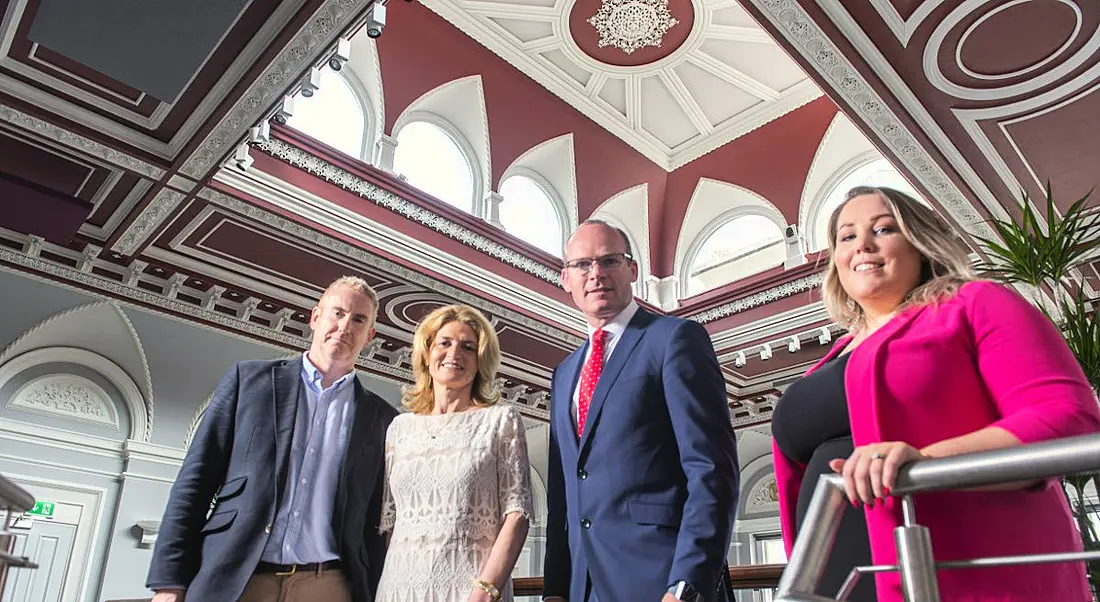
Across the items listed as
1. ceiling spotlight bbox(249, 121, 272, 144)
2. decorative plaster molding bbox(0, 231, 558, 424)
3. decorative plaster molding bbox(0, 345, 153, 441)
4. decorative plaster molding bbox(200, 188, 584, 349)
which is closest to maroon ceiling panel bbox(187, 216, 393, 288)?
decorative plaster molding bbox(200, 188, 584, 349)

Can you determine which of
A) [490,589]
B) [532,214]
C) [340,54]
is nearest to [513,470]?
[490,589]

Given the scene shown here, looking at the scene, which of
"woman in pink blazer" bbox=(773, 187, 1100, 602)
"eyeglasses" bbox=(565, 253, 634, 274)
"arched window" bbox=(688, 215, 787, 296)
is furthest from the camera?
"arched window" bbox=(688, 215, 787, 296)

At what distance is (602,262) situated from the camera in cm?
199

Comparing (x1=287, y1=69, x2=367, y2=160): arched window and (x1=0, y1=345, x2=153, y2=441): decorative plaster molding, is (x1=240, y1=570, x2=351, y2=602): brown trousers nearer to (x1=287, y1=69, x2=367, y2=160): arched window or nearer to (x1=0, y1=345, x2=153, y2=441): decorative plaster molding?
(x1=287, y1=69, x2=367, y2=160): arched window

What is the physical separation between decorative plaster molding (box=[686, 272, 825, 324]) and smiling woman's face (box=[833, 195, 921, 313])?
7.52 meters

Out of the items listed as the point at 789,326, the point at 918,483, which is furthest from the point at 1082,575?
the point at 789,326

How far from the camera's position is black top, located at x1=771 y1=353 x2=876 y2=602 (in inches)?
53.4

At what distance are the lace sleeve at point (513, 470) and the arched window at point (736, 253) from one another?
8.28 meters

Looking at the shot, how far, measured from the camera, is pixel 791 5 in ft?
14.7

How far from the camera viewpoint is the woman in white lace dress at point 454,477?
76.5 inches

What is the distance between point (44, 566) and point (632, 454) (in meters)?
8.06

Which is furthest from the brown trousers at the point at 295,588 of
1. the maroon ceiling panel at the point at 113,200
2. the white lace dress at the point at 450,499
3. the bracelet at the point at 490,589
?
the maroon ceiling panel at the point at 113,200

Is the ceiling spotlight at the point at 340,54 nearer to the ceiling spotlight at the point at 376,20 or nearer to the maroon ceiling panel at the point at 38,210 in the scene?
the ceiling spotlight at the point at 376,20

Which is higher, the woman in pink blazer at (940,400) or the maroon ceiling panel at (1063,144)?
the maroon ceiling panel at (1063,144)
